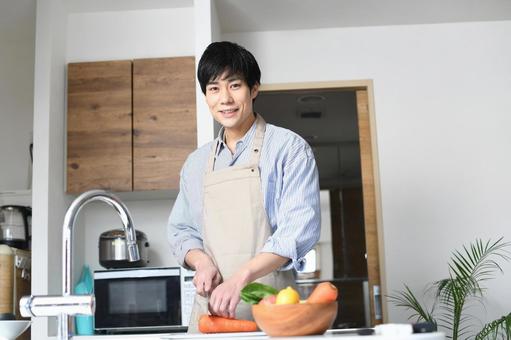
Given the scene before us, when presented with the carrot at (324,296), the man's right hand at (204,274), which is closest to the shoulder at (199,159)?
the man's right hand at (204,274)

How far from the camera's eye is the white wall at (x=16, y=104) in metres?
4.30

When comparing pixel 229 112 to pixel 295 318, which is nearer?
pixel 295 318

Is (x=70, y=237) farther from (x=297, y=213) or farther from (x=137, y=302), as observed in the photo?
(x=137, y=302)

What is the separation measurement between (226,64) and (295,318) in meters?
0.87

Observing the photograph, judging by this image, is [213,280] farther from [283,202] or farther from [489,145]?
[489,145]

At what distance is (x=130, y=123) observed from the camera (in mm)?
3848

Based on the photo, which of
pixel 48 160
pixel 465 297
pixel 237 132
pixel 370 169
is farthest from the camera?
pixel 370 169

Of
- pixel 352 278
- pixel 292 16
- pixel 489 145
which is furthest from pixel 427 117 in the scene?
pixel 352 278

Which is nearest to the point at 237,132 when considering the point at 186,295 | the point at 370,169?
the point at 186,295

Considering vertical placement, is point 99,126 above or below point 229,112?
above

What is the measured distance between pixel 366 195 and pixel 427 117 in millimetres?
587

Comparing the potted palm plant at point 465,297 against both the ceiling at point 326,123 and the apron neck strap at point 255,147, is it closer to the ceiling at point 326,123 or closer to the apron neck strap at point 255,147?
the ceiling at point 326,123

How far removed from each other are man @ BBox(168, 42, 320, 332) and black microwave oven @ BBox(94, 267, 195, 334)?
5.36 ft

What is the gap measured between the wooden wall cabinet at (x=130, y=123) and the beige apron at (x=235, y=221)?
6.34 feet
